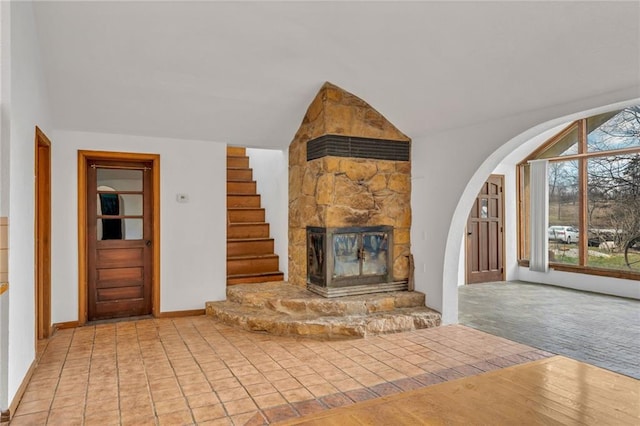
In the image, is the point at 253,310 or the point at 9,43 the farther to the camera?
the point at 253,310

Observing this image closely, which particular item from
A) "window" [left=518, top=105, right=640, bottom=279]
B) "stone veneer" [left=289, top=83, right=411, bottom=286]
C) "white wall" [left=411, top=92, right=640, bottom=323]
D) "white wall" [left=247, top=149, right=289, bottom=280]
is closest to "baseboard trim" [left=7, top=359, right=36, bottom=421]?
"stone veneer" [left=289, top=83, right=411, bottom=286]

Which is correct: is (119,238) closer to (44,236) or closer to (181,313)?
(44,236)

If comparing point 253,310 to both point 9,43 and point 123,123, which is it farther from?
point 9,43

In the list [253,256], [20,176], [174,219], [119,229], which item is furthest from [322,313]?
[20,176]

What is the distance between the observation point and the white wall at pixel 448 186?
4062 mm

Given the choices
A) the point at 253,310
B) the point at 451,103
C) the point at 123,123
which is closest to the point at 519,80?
the point at 451,103

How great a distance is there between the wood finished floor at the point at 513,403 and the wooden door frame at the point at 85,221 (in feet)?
13.2

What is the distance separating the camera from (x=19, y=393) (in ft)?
9.27

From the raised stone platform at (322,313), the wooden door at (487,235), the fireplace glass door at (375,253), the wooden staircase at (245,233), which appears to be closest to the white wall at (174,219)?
the raised stone platform at (322,313)

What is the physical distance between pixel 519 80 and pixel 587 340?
2.71 meters

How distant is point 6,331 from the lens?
103 inches

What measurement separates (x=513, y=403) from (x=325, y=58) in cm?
333

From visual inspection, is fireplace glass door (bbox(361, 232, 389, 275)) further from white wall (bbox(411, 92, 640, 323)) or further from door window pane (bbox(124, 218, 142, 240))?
door window pane (bbox(124, 218, 142, 240))

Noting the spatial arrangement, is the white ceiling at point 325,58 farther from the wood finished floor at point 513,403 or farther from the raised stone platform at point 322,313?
the wood finished floor at point 513,403
